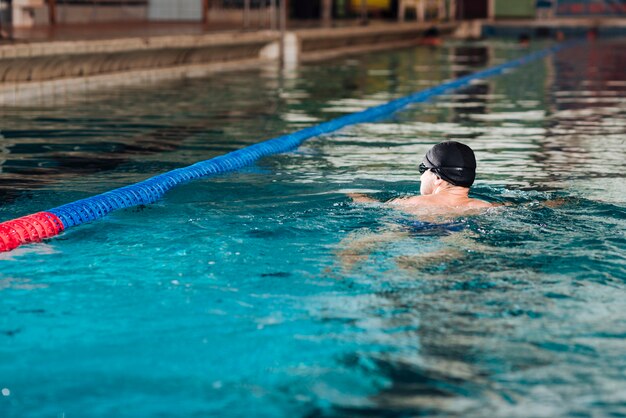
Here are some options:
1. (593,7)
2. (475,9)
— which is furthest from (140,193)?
(475,9)

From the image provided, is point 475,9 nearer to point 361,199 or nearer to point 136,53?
point 136,53

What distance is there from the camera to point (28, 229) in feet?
16.3

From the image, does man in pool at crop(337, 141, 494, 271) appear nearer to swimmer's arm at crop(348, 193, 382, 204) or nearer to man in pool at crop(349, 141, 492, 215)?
man in pool at crop(349, 141, 492, 215)

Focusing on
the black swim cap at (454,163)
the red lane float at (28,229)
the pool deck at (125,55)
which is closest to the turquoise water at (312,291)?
the red lane float at (28,229)

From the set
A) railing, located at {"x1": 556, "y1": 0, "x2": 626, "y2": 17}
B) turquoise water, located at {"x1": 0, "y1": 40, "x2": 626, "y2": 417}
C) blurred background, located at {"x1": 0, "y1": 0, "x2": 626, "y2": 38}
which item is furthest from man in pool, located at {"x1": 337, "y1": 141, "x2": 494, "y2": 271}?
railing, located at {"x1": 556, "y1": 0, "x2": 626, "y2": 17}

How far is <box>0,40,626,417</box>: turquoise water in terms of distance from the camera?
2.96 m

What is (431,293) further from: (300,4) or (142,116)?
(300,4)

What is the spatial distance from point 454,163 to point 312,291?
1.48 meters

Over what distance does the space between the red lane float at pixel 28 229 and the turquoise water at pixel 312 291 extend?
3.6 inches

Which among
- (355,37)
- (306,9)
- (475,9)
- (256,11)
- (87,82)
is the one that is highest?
(475,9)

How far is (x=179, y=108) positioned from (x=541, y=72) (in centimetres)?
997

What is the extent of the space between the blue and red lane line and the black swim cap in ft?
6.06

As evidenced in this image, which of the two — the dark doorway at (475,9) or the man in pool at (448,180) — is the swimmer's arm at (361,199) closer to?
the man in pool at (448,180)

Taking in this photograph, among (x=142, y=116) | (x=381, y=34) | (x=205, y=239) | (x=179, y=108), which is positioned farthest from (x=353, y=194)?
(x=381, y=34)
